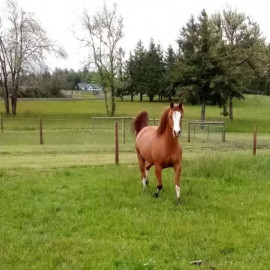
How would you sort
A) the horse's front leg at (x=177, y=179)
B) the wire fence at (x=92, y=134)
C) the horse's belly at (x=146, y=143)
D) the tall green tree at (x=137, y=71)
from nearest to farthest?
the horse's front leg at (x=177, y=179), the horse's belly at (x=146, y=143), the wire fence at (x=92, y=134), the tall green tree at (x=137, y=71)

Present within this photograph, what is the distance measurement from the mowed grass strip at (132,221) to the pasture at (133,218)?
13 mm

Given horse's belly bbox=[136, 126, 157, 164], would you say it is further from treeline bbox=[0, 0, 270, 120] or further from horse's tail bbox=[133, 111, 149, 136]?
treeline bbox=[0, 0, 270, 120]

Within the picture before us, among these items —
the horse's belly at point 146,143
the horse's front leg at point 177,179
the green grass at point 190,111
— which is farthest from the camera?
the green grass at point 190,111

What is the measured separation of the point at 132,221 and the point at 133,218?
15 cm

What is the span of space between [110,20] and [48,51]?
27.6 feet

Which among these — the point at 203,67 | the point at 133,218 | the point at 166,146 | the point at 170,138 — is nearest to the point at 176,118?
the point at 170,138

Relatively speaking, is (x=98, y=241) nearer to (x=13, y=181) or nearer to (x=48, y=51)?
(x=13, y=181)

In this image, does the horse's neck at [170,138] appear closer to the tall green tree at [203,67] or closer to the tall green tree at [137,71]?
the tall green tree at [203,67]

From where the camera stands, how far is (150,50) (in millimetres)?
77938

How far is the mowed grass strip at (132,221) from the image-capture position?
493 cm

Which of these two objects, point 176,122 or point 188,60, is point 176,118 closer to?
point 176,122

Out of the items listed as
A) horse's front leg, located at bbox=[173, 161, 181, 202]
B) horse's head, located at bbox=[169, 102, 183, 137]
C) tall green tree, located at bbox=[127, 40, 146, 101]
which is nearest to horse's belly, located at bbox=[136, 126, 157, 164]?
horse's front leg, located at bbox=[173, 161, 181, 202]

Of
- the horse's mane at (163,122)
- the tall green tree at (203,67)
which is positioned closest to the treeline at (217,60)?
the tall green tree at (203,67)

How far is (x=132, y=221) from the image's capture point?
21.1ft
